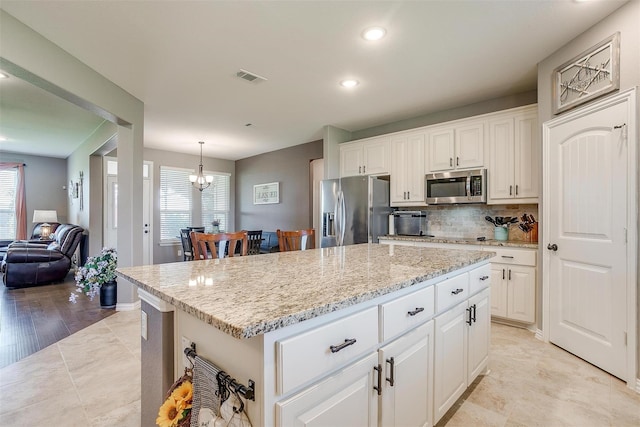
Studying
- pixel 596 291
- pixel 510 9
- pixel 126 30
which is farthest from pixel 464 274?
pixel 126 30

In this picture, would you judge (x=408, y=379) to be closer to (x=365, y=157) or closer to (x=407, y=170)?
(x=407, y=170)

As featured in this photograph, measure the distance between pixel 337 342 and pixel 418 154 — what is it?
137 inches

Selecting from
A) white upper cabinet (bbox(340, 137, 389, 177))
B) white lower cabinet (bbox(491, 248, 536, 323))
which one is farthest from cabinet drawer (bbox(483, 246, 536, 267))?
white upper cabinet (bbox(340, 137, 389, 177))

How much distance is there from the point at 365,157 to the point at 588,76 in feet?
8.57

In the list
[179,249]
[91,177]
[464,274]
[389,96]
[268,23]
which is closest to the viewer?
[464,274]

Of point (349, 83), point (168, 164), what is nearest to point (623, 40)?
point (349, 83)

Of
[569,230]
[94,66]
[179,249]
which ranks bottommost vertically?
[179,249]

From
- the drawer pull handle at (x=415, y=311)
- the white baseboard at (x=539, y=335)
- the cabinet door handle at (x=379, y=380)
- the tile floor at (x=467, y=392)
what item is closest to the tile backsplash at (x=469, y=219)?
the white baseboard at (x=539, y=335)

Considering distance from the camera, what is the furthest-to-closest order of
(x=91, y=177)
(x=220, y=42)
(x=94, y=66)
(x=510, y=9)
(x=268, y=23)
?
(x=91, y=177) → (x=94, y=66) → (x=220, y=42) → (x=268, y=23) → (x=510, y=9)

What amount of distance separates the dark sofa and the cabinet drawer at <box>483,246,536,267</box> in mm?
6400

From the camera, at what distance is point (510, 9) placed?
6.85 ft

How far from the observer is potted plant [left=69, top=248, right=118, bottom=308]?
367 centimetres

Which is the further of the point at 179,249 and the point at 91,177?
the point at 179,249

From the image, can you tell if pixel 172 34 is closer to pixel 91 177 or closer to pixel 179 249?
pixel 91 177
